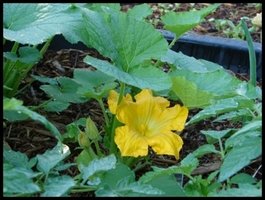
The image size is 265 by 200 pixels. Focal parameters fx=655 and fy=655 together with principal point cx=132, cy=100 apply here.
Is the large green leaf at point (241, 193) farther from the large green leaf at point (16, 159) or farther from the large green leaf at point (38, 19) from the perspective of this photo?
the large green leaf at point (38, 19)

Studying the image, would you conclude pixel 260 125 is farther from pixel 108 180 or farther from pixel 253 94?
pixel 108 180

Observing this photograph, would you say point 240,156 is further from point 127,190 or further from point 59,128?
point 59,128

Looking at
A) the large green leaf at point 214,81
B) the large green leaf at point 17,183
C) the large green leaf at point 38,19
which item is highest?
the large green leaf at point 38,19

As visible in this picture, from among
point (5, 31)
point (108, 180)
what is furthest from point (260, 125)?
point (5, 31)

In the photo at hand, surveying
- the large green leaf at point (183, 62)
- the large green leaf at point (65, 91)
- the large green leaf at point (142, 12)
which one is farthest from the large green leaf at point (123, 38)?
the large green leaf at point (142, 12)

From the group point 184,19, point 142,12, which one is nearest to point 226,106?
point 184,19

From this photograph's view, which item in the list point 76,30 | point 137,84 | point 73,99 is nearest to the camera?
point 137,84
